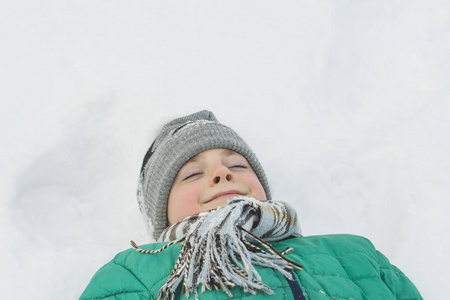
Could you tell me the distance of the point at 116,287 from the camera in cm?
118

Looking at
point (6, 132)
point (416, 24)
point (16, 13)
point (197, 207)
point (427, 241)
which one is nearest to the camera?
point (197, 207)

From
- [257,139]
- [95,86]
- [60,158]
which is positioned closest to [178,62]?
[95,86]

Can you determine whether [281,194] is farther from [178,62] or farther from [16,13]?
[16,13]

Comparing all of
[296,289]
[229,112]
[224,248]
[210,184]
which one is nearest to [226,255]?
[224,248]

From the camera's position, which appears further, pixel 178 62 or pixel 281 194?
pixel 178 62

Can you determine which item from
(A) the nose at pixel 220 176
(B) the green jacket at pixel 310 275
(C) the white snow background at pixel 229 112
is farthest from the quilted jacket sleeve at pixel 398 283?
(A) the nose at pixel 220 176

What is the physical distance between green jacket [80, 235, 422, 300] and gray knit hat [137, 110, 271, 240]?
471 millimetres

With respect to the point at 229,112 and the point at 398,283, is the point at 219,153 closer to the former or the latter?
the point at 229,112

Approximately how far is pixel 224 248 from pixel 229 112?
1.37m

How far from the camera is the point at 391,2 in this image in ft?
9.36

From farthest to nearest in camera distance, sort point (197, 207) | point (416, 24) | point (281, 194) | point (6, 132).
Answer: point (416, 24)
point (281, 194)
point (6, 132)
point (197, 207)

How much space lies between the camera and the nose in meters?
1.61

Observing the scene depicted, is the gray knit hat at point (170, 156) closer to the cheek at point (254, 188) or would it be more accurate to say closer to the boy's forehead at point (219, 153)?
the boy's forehead at point (219, 153)

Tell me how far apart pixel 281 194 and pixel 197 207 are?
29.4 inches
